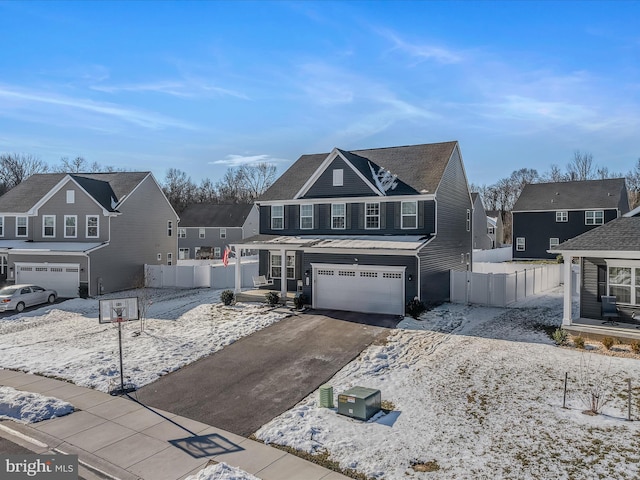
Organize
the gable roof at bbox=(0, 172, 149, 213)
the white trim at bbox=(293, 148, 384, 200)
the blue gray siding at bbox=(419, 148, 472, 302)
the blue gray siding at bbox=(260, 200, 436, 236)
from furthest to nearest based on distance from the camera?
the gable roof at bbox=(0, 172, 149, 213) < the white trim at bbox=(293, 148, 384, 200) < the blue gray siding at bbox=(260, 200, 436, 236) < the blue gray siding at bbox=(419, 148, 472, 302)

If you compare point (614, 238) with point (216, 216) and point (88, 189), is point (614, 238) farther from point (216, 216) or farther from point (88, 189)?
point (216, 216)

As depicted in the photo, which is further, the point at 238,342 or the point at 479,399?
the point at 238,342

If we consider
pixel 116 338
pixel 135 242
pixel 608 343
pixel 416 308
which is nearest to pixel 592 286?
pixel 608 343

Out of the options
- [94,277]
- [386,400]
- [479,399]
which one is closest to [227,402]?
[386,400]

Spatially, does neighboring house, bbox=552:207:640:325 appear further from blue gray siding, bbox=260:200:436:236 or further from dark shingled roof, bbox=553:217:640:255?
blue gray siding, bbox=260:200:436:236

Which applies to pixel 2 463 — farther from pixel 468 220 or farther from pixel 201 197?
pixel 201 197

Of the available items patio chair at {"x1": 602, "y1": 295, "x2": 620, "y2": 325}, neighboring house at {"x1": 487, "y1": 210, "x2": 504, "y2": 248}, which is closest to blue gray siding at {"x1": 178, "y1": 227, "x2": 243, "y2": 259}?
neighboring house at {"x1": 487, "y1": 210, "x2": 504, "y2": 248}
